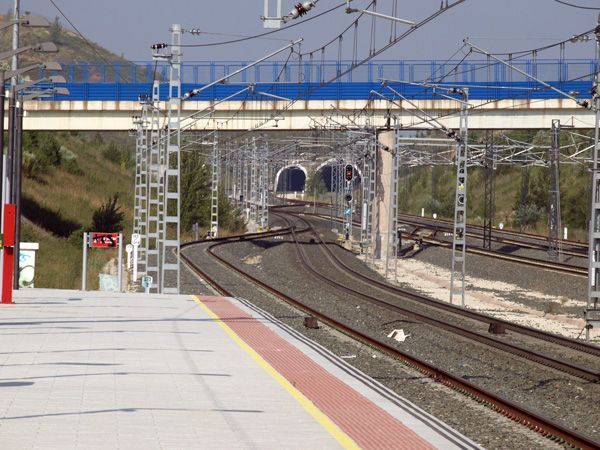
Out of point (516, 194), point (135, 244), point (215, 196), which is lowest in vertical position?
point (135, 244)

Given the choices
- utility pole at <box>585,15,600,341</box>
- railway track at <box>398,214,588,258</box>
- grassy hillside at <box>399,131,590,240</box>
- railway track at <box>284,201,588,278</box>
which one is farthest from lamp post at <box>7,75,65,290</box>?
grassy hillside at <box>399,131,590,240</box>

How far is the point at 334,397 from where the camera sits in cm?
1327

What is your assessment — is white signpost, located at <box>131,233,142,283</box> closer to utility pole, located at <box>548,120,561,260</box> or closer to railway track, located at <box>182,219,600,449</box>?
railway track, located at <box>182,219,600,449</box>

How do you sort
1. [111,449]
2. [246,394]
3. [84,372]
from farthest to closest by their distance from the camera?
[84,372]
[246,394]
[111,449]

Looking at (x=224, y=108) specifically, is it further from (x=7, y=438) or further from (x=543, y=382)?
(x=7, y=438)

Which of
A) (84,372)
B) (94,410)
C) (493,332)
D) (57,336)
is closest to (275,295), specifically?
(493,332)

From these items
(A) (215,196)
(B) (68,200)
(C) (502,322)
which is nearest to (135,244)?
(C) (502,322)

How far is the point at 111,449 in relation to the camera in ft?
30.6

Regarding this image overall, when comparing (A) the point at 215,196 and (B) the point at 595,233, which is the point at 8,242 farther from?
(A) the point at 215,196

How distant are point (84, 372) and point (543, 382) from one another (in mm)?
7051

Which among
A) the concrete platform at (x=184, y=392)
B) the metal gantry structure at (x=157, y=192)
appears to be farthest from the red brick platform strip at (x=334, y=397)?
the metal gantry structure at (x=157, y=192)

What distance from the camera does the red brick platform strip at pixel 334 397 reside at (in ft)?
Answer: 34.7

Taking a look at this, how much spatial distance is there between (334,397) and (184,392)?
1.65 metres

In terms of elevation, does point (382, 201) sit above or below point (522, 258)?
above
